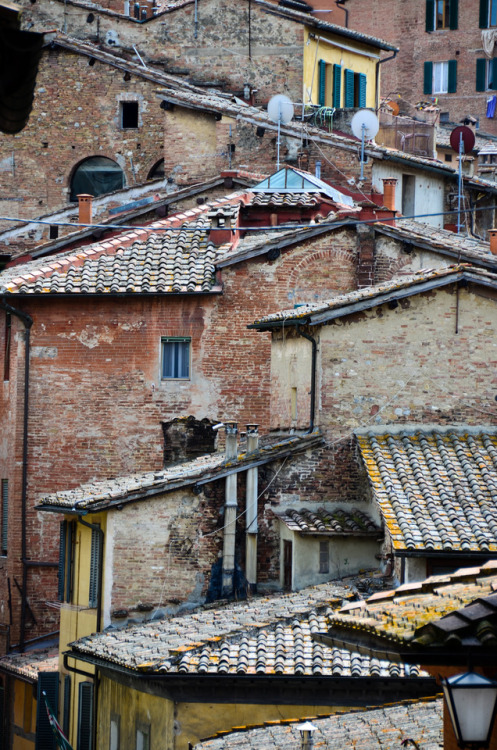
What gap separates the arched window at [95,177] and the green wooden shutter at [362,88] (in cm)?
856

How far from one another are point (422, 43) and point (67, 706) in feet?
137

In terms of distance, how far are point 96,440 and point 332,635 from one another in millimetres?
19169

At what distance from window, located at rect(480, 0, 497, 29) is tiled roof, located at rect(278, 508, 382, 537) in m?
41.4

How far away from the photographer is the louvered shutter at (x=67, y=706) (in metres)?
24.0

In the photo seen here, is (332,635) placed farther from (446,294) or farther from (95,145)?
(95,145)

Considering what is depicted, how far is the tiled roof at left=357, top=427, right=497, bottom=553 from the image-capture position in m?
19.6

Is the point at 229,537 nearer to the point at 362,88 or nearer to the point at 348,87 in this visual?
the point at 348,87

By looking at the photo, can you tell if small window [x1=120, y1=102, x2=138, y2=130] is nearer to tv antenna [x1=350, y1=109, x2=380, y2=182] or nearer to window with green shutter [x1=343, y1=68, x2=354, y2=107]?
tv antenna [x1=350, y1=109, x2=380, y2=182]

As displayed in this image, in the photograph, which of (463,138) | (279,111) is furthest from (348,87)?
(279,111)

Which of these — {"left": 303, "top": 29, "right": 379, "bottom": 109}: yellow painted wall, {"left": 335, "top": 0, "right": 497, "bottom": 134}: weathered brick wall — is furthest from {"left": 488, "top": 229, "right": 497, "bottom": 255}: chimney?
{"left": 335, "top": 0, "right": 497, "bottom": 134}: weathered brick wall

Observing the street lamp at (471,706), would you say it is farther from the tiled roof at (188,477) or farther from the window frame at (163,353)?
the window frame at (163,353)

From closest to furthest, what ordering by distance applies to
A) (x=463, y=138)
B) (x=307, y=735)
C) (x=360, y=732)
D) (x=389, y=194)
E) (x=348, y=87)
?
(x=307, y=735) → (x=360, y=732) → (x=389, y=194) → (x=348, y=87) → (x=463, y=138)

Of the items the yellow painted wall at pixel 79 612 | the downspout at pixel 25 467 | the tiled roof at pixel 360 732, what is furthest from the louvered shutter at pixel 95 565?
the tiled roof at pixel 360 732

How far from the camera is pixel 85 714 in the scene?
904 inches
